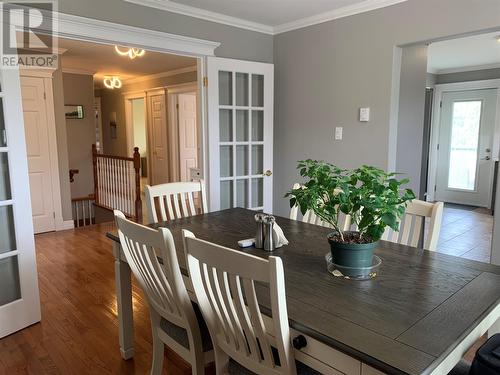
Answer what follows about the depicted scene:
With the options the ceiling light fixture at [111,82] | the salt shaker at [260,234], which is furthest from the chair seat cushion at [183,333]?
the ceiling light fixture at [111,82]

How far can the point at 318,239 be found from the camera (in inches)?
78.9

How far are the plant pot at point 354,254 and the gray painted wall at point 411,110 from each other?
87.9 inches

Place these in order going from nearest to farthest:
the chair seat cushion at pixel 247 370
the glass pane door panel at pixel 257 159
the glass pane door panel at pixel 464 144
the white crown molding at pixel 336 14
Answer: the chair seat cushion at pixel 247 370 < the white crown molding at pixel 336 14 < the glass pane door panel at pixel 257 159 < the glass pane door panel at pixel 464 144

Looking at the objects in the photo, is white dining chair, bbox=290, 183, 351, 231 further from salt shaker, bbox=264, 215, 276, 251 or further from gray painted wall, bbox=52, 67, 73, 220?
gray painted wall, bbox=52, 67, 73, 220

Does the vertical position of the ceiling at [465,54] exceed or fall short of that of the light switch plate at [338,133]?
it exceeds it

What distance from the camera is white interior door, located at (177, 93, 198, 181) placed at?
6.98 m

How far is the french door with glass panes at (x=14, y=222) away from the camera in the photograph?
2.38 metres

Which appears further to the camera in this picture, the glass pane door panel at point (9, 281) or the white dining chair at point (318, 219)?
the glass pane door panel at point (9, 281)

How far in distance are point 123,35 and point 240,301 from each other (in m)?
2.58

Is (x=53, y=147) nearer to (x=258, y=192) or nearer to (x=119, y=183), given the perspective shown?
(x=119, y=183)

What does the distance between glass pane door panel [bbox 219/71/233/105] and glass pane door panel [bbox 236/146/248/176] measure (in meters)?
0.49

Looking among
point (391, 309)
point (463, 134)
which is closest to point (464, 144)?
point (463, 134)

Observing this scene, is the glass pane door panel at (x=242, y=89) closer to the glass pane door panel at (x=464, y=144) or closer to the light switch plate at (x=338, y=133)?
the light switch plate at (x=338, y=133)

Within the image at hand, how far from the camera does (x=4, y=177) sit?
242cm
